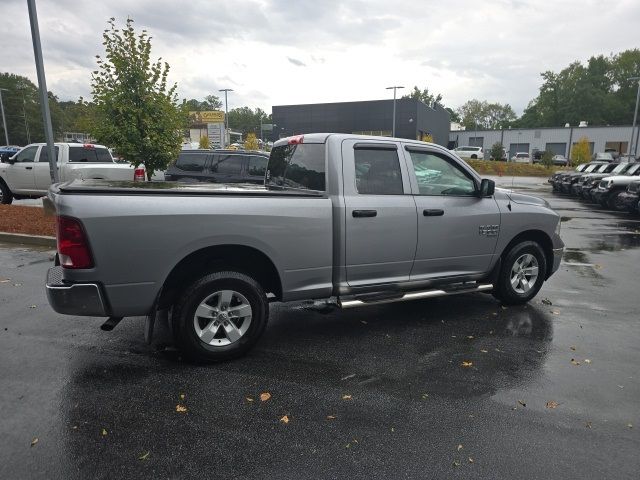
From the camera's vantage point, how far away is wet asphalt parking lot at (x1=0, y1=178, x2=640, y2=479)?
9.05 feet

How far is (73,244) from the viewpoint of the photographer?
3.42 metres

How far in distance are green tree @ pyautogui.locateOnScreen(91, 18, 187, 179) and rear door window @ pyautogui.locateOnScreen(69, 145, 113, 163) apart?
309 centimetres

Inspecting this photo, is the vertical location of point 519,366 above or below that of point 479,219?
below

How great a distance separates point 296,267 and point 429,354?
1.50 metres

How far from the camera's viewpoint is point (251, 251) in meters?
4.12

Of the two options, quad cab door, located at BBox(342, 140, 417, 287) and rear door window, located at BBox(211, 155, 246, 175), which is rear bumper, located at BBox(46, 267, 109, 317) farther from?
rear door window, located at BBox(211, 155, 246, 175)

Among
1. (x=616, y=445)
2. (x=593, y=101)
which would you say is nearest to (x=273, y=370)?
(x=616, y=445)

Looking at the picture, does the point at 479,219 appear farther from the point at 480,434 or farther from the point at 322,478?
the point at 322,478

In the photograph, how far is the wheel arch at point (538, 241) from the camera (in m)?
5.62

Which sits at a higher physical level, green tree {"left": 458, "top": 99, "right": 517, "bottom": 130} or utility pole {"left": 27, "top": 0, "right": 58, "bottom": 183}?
green tree {"left": 458, "top": 99, "right": 517, "bottom": 130}

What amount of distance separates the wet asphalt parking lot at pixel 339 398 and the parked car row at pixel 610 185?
12.3m

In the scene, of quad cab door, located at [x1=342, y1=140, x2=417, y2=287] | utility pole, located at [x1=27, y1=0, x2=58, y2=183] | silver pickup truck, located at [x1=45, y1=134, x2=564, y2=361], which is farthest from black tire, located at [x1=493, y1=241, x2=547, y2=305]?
utility pole, located at [x1=27, y1=0, x2=58, y2=183]

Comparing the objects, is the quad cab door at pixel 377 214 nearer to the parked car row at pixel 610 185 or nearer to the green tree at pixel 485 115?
the parked car row at pixel 610 185

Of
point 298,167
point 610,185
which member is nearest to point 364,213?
point 298,167
